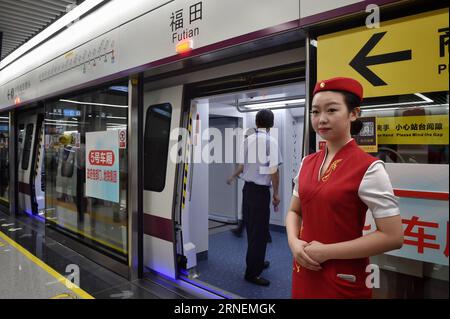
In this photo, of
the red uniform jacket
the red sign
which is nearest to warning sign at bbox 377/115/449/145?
the red uniform jacket

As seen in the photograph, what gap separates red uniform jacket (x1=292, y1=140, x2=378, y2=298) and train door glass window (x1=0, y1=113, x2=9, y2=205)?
7.64 meters

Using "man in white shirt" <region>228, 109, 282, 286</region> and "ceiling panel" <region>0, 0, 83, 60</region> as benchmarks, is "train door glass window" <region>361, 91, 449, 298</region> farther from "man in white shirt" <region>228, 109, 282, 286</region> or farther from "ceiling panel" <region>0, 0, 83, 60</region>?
"ceiling panel" <region>0, 0, 83, 60</region>

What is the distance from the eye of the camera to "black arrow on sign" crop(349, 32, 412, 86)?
148cm

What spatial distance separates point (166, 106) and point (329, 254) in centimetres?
264

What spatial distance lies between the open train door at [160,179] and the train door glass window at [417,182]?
86.6 inches

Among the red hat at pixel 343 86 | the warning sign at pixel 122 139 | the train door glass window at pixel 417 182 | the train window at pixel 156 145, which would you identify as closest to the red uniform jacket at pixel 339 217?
the red hat at pixel 343 86

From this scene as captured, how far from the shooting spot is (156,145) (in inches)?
138

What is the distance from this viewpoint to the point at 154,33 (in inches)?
107

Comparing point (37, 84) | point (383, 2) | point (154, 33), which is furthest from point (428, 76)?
point (37, 84)

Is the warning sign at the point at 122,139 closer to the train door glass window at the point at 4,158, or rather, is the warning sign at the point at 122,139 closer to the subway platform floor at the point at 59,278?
the subway platform floor at the point at 59,278

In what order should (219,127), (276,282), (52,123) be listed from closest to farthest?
(276,282) → (52,123) → (219,127)

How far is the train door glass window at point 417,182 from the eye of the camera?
138 cm
